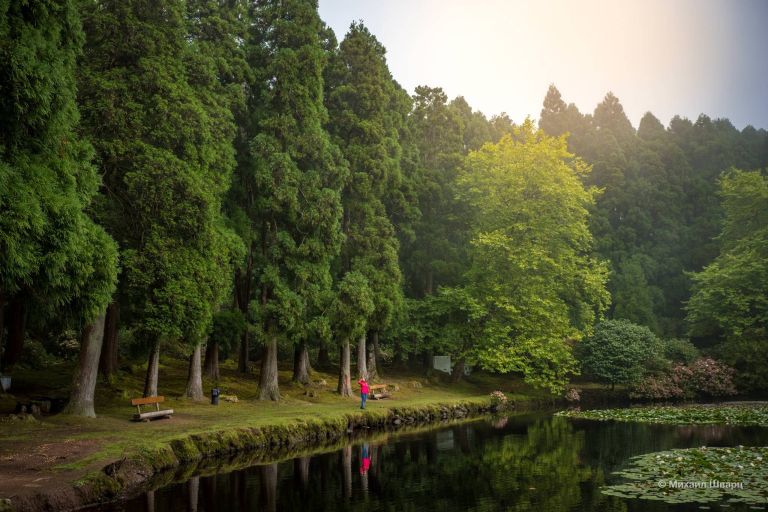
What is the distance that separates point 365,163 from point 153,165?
13.8 metres

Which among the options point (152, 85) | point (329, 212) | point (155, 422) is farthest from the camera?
point (329, 212)

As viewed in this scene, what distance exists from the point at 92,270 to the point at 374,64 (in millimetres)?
22438

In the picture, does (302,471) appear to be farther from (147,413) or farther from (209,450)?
(147,413)

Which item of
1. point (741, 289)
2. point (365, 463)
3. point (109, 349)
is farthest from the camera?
point (741, 289)

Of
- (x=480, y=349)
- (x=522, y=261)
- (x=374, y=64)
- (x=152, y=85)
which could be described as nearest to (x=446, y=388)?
(x=480, y=349)

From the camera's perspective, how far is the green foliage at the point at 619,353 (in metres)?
42.2

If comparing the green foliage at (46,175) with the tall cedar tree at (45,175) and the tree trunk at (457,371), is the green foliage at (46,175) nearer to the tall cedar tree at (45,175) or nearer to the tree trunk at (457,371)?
the tall cedar tree at (45,175)

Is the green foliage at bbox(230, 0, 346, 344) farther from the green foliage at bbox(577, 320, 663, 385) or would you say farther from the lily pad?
the green foliage at bbox(577, 320, 663, 385)

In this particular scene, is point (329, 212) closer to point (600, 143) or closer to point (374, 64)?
point (374, 64)

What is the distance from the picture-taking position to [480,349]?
39.2 m

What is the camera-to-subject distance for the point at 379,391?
33594 mm

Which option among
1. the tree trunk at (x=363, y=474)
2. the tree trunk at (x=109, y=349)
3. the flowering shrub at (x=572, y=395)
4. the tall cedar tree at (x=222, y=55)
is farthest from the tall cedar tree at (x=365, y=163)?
the flowering shrub at (x=572, y=395)

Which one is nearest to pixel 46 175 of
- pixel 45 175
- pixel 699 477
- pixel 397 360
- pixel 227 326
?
pixel 45 175

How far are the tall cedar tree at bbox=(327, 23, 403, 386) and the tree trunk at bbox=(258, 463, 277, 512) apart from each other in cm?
1634
